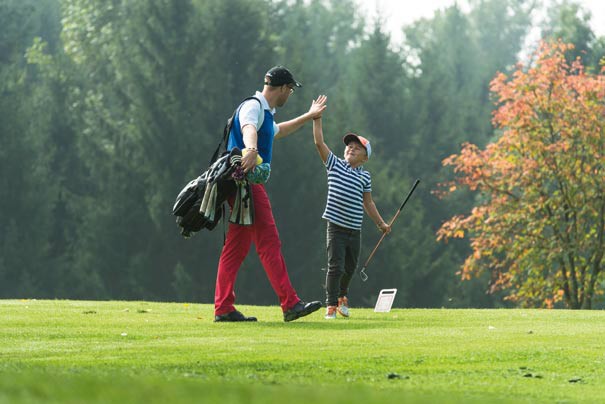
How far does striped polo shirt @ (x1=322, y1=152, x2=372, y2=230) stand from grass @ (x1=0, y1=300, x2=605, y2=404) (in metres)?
1.00

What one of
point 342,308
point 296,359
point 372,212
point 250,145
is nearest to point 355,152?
point 372,212

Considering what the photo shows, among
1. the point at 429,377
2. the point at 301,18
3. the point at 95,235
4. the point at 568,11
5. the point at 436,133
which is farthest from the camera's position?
the point at 301,18

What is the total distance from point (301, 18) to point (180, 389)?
75.2 metres

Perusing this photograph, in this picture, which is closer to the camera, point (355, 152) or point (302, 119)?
point (302, 119)

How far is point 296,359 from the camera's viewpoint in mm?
8031

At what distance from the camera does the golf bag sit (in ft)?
35.1

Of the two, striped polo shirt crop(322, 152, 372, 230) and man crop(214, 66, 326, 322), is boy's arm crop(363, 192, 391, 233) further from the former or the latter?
man crop(214, 66, 326, 322)

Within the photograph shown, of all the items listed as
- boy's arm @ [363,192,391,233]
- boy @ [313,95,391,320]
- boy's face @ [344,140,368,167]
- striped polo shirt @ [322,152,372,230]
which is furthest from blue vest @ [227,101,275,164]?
boy's arm @ [363,192,391,233]

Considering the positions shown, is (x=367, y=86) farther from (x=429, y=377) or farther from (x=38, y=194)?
(x=429, y=377)

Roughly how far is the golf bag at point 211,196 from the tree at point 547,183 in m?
17.9

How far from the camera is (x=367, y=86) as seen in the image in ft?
221

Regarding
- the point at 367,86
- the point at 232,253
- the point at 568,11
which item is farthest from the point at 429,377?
the point at 367,86

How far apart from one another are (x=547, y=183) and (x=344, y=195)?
Answer: 59.8 feet

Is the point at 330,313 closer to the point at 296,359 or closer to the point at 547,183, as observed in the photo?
the point at 296,359
